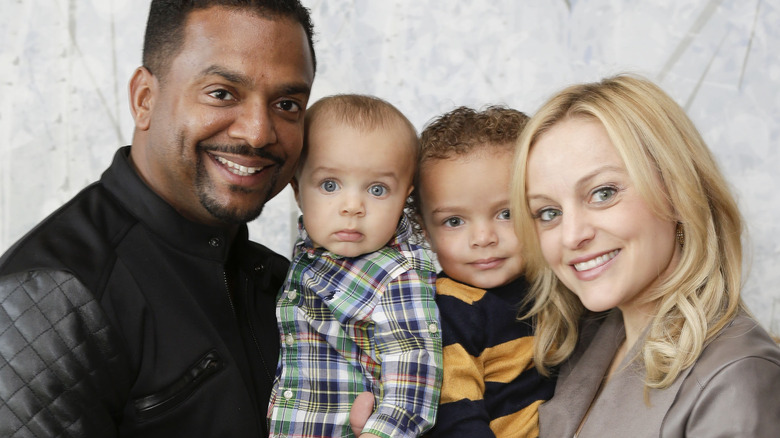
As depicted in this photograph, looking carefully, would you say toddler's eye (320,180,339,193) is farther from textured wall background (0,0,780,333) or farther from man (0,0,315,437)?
textured wall background (0,0,780,333)

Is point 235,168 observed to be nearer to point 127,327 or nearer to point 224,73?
point 224,73

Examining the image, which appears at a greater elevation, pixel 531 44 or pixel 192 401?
pixel 531 44

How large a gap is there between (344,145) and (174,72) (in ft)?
1.75

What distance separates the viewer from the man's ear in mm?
2467

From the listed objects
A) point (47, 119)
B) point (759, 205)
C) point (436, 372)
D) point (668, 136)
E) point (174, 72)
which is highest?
point (174, 72)

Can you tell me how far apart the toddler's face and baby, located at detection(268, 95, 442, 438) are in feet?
0.36

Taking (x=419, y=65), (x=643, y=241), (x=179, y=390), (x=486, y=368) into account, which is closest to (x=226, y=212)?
(x=179, y=390)

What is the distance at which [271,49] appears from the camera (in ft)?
7.89

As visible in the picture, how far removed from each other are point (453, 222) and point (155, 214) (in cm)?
92

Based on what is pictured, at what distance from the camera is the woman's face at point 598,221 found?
86.4 inches

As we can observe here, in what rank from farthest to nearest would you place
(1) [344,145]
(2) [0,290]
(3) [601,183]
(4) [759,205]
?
(4) [759,205] < (1) [344,145] < (3) [601,183] < (2) [0,290]

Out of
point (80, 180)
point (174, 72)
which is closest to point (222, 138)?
point (174, 72)

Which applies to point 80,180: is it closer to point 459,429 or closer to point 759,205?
point 459,429

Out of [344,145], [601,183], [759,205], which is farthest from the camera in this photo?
[759,205]
